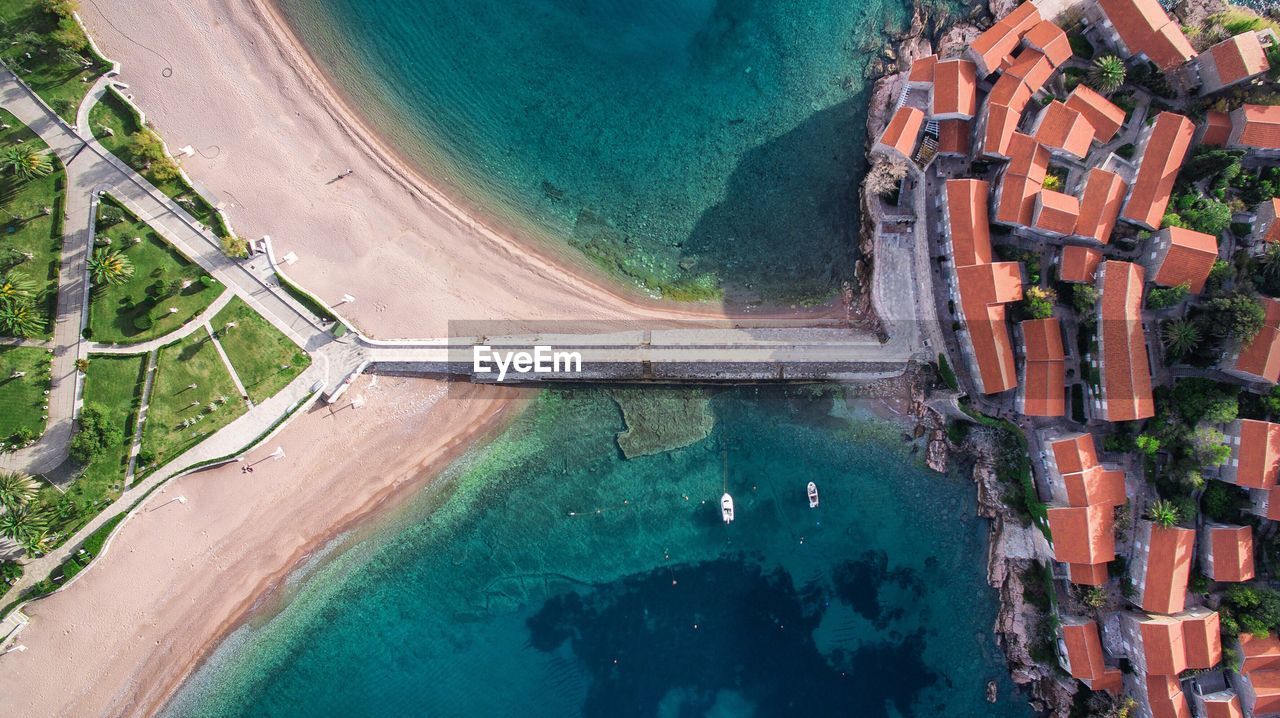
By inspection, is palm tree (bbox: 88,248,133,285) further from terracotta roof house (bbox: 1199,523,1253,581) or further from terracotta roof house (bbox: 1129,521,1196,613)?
terracotta roof house (bbox: 1199,523,1253,581)

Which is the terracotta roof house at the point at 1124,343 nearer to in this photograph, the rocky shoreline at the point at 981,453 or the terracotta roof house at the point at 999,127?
the rocky shoreline at the point at 981,453

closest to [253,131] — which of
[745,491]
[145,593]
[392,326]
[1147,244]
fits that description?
[392,326]

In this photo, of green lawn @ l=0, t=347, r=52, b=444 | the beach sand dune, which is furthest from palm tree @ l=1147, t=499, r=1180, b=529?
green lawn @ l=0, t=347, r=52, b=444

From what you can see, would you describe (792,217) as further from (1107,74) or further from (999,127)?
(1107,74)

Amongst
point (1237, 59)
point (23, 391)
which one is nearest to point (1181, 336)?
point (1237, 59)

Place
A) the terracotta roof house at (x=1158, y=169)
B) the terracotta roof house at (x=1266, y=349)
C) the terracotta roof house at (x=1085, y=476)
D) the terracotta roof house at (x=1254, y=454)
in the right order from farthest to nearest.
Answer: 1. the terracotta roof house at (x=1085, y=476)
2. the terracotta roof house at (x=1158, y=169)
3. the terracotta roof house at (x=1254, y=454)
4. the terracotta roof house at (x=1266, y=349)

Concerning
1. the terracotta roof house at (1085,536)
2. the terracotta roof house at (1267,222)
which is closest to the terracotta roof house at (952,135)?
the terracotta roof house at (1267,222)

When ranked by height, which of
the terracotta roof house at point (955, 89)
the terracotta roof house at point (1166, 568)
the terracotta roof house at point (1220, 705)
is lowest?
the terracotta roof house at point (1220, 705)
